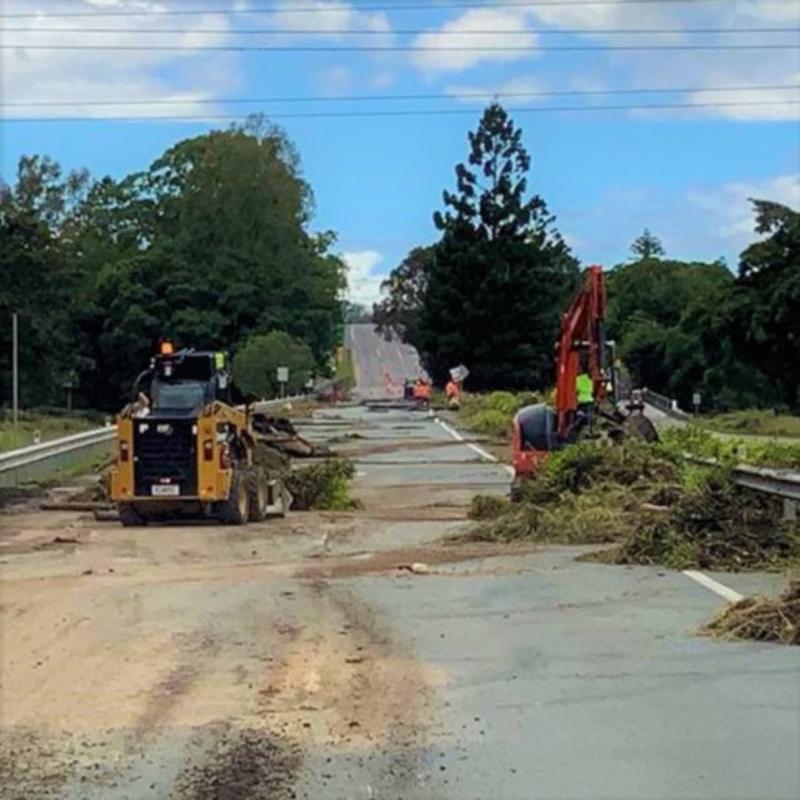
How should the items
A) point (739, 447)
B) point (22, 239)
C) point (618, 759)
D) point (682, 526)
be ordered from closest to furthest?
1. point (618, 759)
2. point (682, 526)
3. point (739, 447)
4. point (22, 239)

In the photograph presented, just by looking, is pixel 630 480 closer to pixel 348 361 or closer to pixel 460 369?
pixel 460 369

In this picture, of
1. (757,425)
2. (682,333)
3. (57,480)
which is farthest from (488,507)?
(682,333)

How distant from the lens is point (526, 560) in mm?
16531

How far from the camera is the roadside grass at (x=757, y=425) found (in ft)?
174

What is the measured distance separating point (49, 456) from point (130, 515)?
8223 mm

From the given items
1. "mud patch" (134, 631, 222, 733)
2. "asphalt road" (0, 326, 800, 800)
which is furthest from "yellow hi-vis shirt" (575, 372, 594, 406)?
"mud patch" (134, 631, 222, 733)

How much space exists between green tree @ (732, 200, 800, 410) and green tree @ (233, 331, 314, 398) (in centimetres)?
2617

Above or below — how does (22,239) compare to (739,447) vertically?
above

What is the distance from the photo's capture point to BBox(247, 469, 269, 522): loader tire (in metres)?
22.9

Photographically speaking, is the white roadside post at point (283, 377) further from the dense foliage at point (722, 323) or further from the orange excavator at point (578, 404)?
the orange excavator at point (578, 404)

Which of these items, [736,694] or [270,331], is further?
[270,331]

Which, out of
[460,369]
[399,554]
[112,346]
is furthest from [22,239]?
[399,554]

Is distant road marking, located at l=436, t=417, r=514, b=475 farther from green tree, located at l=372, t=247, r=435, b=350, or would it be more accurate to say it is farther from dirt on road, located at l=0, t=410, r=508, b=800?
green tree, located at l=372, t=247, r=435, b=350

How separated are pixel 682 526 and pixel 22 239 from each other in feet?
192
